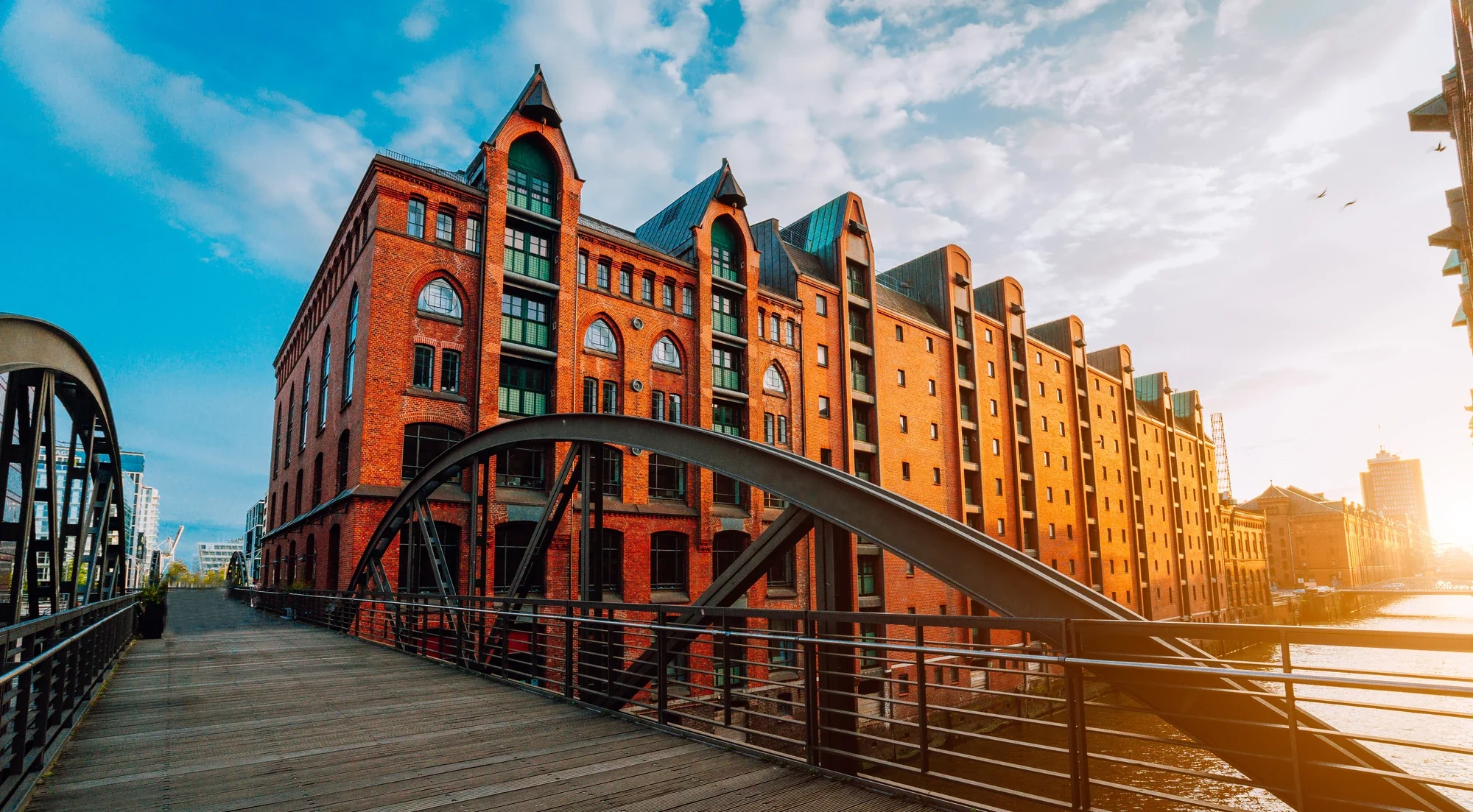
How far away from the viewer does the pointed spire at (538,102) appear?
2536 centimetres

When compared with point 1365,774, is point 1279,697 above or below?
above

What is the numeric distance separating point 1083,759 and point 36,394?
322 inches

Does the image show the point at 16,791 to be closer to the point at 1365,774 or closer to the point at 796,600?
the point at 1365,774

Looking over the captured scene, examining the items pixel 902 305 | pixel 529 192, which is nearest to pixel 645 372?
pixel 529 192

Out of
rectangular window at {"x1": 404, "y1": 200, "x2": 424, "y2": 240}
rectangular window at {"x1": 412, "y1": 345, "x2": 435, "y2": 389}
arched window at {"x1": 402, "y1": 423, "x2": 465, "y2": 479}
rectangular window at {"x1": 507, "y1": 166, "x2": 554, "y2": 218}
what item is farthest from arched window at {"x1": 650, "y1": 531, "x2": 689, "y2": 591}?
rectangular window at {"x1": 404, "y1": 200, "x2": 424, "y2": 240}

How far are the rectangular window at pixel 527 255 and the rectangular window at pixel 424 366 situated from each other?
3611 millimetres

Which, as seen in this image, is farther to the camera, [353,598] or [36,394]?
[353,598]

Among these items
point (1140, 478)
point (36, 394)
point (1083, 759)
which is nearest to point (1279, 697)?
→ point (1083, 759)

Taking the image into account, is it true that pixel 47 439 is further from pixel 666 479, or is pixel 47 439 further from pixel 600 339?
pixel 666 479

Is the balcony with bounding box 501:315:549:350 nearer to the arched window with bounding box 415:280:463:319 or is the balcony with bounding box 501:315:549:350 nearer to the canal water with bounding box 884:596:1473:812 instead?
the arched window with bounding box 415:280:463:319

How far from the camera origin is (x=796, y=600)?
2997cm

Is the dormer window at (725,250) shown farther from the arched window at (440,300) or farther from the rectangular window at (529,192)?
the arched window at (440,300)

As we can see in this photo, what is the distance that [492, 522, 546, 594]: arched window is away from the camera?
23141mm

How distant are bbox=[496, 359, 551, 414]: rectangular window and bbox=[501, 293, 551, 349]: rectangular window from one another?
2.55 feet
